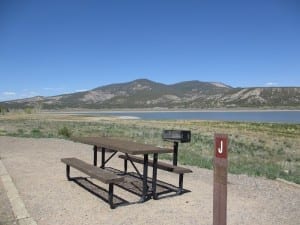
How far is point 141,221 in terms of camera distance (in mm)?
5625

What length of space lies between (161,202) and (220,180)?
123 inches

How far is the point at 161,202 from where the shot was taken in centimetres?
670

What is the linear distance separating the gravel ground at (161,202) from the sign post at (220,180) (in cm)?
193

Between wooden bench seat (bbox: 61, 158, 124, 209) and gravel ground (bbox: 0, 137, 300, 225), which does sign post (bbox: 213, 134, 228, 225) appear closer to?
gravel ground (bbox: 0, 137, 300, 225)

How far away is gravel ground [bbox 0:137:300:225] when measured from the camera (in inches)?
227

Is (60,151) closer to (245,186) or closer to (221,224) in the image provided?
(245,186)

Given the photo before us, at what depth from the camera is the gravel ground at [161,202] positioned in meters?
5.76

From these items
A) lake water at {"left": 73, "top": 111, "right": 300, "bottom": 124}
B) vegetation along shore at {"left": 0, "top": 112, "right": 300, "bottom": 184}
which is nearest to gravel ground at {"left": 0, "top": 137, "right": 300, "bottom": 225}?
vegetation along shore at {"left": 0, "top": 112, "right": 300, "bottom": 184}

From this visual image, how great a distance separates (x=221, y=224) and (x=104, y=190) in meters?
4.10

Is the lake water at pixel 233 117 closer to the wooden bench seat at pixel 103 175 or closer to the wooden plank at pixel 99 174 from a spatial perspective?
the wooden plank at pixel 99 174

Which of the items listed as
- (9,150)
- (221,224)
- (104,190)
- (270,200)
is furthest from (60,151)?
(221,224)

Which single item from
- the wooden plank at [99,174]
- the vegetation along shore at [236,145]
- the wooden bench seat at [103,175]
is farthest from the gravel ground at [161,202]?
the vegetation along shore at [236,145]

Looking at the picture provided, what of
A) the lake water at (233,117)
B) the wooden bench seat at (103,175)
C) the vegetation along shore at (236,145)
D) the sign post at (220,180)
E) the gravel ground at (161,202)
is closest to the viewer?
the sign post at (220,180)

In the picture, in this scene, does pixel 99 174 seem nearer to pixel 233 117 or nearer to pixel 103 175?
pixel 103 175
